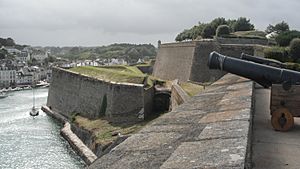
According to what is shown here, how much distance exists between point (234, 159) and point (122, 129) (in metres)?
16.2

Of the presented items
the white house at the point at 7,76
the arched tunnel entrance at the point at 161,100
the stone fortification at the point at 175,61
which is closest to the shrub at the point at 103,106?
the arched tunnel entrance at the point at 161,100

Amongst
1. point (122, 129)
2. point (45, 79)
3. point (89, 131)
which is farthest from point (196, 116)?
point (45, 79)

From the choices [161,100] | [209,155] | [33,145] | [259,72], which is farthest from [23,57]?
[209,155]

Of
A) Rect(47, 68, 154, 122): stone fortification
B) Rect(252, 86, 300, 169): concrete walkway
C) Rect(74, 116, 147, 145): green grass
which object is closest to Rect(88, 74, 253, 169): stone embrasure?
Rect(252, 86, 300, 169): concrete walkway

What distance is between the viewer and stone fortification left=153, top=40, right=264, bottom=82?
22.6m

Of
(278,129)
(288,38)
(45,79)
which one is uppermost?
(288,38)

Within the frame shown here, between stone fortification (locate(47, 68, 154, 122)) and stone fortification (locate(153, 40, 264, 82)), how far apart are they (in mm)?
3332

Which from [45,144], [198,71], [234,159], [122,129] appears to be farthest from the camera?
[198,71]

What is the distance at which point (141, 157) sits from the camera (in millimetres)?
2498

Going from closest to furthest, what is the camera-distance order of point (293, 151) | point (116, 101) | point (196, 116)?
point (293, 151), point (196, 116), point (116, 101)

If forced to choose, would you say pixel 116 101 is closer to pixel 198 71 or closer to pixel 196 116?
pixel 198 71

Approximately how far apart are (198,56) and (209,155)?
22.5 metres

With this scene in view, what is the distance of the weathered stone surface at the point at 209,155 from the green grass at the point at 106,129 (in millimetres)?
13282

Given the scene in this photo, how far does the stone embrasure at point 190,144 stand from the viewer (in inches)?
87.4
